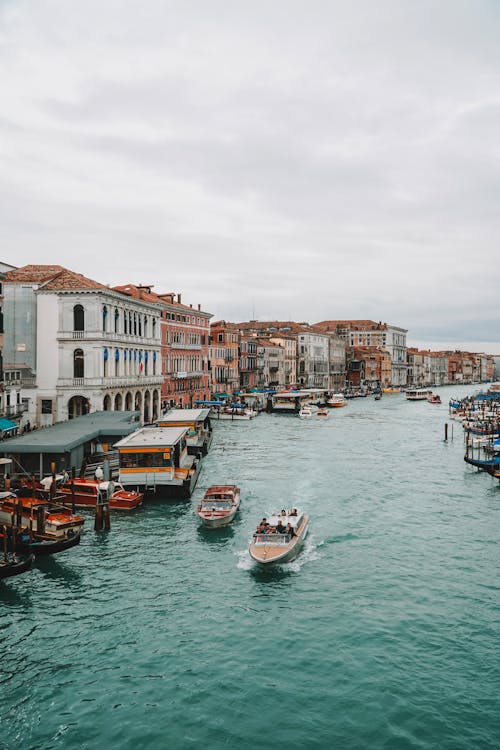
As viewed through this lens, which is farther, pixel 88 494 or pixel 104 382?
pixel 104 382

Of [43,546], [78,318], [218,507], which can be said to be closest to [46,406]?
[78,318]

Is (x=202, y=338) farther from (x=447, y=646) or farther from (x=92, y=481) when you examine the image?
(x=447, y=646)

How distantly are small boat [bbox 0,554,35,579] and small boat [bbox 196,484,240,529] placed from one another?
7.74 meters

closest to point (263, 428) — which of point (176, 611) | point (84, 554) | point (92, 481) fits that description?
point (92, 481)

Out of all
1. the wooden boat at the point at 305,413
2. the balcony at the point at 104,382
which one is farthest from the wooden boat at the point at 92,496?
the wooden boat at the point at 305,413

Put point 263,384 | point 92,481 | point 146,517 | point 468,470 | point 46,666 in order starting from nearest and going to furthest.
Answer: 1. point 46,666
2. point 146,517
3. point 92,481
4. point 468,470
5. point 263,384

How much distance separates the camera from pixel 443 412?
90.9 meters

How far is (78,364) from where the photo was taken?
45.2m

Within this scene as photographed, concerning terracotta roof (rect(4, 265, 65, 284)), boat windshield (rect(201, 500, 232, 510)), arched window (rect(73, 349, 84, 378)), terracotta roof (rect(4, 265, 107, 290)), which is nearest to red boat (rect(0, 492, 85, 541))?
boat windshield (rect(201, 500, 232, 510))

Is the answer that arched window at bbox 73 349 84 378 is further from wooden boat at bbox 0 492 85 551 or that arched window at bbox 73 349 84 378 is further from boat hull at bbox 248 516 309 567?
boat hull at bbox 248 516 309 567

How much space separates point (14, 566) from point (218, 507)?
31.4ft

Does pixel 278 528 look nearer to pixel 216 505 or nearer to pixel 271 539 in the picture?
pixel 271 539

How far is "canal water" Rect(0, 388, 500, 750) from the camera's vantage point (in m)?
12.7

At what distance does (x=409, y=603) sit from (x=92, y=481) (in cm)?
1622
